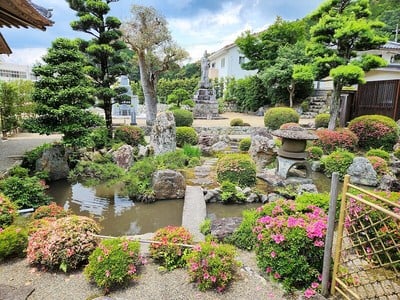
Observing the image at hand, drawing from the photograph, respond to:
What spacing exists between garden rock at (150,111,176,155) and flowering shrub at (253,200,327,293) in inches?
268

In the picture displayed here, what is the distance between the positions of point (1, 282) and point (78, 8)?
1047cm

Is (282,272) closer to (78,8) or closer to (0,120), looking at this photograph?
(78,8)

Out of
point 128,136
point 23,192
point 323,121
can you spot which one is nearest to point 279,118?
point 323,121

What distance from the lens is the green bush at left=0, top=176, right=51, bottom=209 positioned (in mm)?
5168

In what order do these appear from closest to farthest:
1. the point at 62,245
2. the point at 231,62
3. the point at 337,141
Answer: the point at 62,245 < the point at 337,141 < the point at 231,62

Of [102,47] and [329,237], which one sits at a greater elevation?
[102,47]

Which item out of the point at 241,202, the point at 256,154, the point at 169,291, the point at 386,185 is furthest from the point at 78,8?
the point at 386,185

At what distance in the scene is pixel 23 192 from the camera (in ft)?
17.4

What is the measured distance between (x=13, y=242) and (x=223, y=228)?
114 inches

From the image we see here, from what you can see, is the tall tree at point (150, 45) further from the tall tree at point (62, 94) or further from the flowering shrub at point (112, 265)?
the flowering shrub at point (112, 265)

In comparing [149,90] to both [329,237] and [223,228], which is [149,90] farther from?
[329,237]

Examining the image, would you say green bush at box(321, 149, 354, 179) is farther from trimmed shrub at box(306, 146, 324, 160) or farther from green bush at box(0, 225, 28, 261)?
green bush at box(0, 225, 28, 261)

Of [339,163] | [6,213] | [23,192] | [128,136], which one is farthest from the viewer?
[128,136]

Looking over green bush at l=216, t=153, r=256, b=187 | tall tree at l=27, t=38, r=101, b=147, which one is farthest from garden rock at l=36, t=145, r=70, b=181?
green bush at l=216, t=153, r=256, b=187
